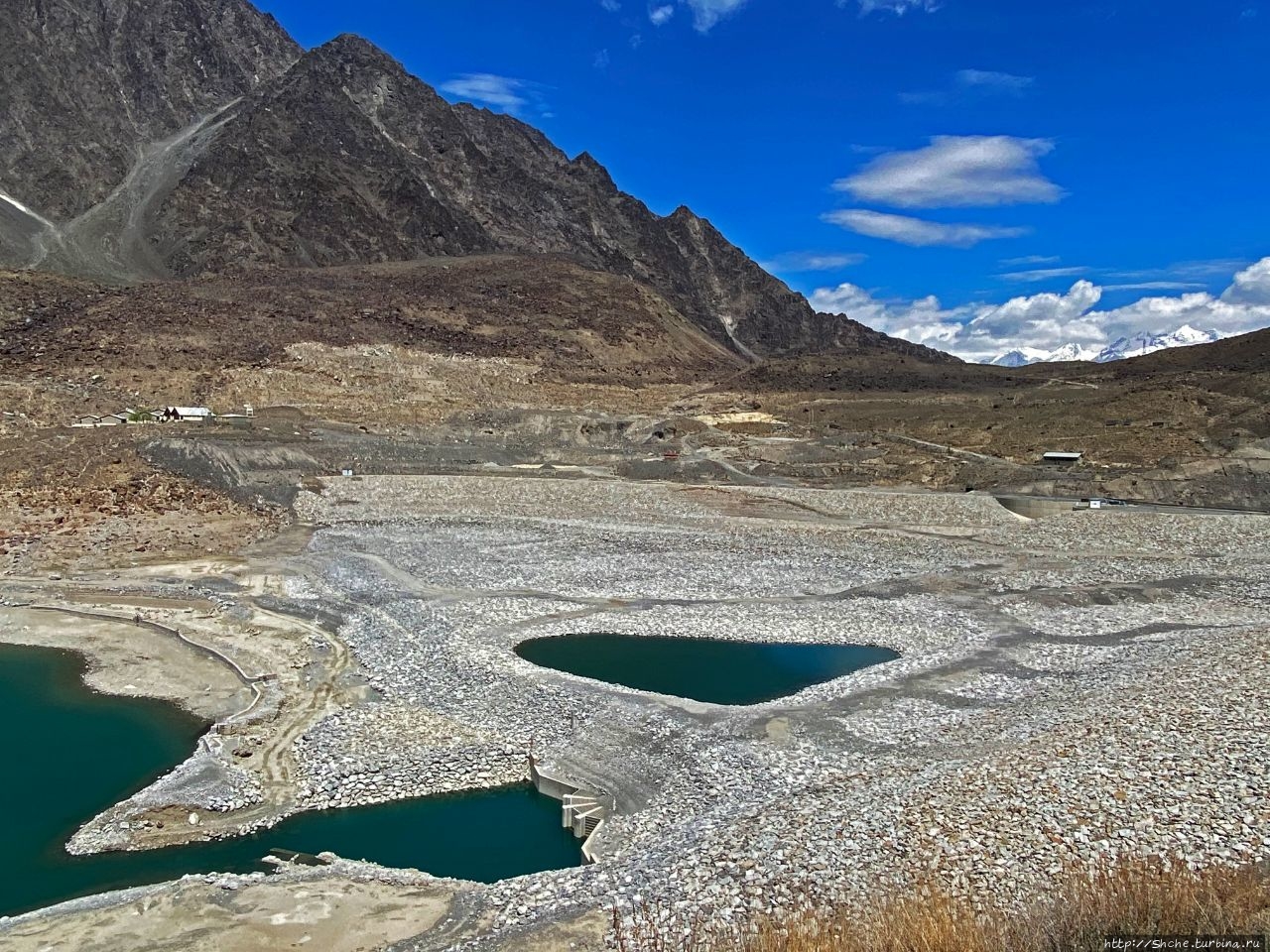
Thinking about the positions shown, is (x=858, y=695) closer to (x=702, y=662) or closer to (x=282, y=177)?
(x=702, y=662)

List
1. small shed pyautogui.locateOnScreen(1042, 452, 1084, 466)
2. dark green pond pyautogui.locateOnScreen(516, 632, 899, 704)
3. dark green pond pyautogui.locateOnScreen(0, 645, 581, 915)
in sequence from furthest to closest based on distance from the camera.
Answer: small shed pyautogui.locateOnScreen(1042, 452, 1084, 466) < dark green pond pyautogui.locateOnScreen(516, 632, 899, 704) < dark green pond pyautogui.locateOnScreen(0, 645, 581, 915)

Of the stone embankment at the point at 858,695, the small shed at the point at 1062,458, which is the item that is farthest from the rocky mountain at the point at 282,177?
the small shed at the point at 1062,458

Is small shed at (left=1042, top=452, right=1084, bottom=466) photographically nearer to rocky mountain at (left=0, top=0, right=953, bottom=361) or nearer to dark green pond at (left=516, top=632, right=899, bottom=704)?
dark green pond at (left=516, top=632, right=899, bottom=704)

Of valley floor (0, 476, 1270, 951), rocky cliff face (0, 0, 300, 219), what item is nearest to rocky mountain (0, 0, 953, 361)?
rocky cliff face (0, 0, 300, 219)

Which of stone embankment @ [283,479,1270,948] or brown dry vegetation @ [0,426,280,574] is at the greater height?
brown dry vegetation @ [0,426,280,574]

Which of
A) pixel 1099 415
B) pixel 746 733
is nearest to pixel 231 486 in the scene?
pixel 746 733

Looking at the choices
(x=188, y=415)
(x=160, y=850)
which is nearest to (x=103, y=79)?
(x=188, y=415)
